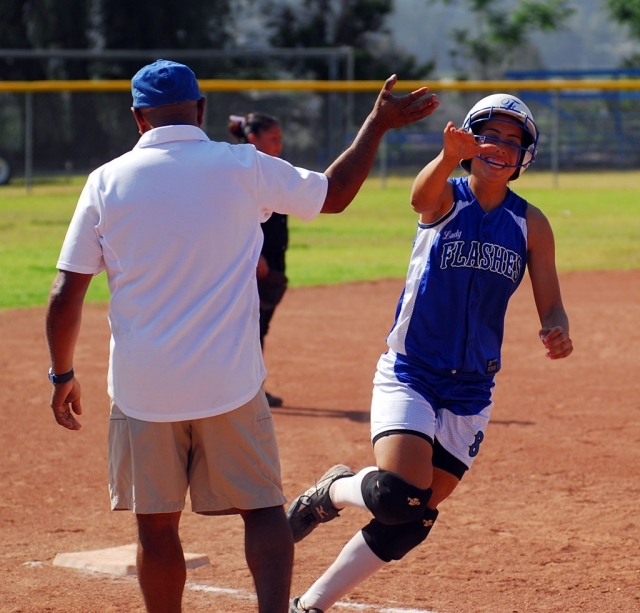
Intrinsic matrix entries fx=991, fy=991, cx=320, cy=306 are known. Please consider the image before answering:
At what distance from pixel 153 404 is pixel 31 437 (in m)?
3.58

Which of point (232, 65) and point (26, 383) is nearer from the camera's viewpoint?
point (26, 383)

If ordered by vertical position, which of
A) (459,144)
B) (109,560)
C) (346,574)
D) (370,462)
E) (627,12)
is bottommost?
(370,462)

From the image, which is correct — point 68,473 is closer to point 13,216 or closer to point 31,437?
point 31,437

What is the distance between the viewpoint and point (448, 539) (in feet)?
15.3

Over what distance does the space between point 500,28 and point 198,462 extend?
46.1 metres

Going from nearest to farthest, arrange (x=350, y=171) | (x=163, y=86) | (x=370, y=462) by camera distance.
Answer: (x=163, y=86) < (x=350, y=171) < (x=370, y=462)

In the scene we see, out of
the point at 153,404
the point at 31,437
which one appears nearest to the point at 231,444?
the point at 153,404

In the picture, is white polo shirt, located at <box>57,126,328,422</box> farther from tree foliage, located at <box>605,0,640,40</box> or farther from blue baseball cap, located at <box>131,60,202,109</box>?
tree foliage, located at <box>605,0,640,40</box>

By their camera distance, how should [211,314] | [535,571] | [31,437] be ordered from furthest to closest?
[31,437]
[535,571]
[211,314]

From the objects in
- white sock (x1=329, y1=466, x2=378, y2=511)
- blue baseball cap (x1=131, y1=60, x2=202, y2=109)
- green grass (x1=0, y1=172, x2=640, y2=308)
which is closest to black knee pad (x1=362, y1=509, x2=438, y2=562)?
white sock (x1=329, y1=466, x2=378, y2=511)

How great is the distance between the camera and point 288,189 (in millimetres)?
3154

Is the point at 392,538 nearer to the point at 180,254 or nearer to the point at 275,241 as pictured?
the point at 180,254

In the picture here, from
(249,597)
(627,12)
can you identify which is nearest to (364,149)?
(249,597)

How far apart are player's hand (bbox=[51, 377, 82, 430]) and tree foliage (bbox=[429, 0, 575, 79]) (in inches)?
1737
